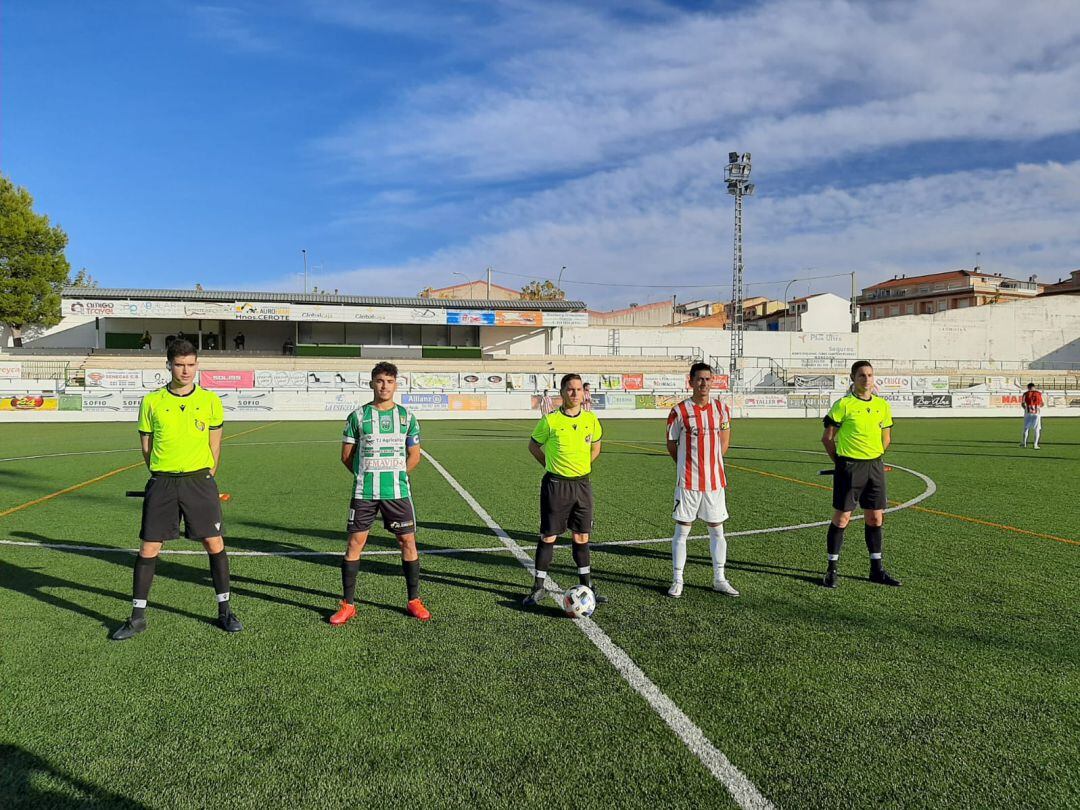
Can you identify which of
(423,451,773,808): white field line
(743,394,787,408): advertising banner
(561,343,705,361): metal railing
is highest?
(561,343,705,361): metal railing

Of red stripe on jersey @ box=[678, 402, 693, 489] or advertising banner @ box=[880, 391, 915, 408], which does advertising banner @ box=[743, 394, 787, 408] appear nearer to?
advertising banner @ box=[880, 391, 915, 408]

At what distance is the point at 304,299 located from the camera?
49844 millimetres

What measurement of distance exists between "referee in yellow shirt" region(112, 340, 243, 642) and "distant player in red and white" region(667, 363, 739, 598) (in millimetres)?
3440

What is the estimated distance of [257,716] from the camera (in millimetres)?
3570

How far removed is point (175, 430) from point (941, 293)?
95264mm

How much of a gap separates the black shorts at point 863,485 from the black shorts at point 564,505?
2.40 meters

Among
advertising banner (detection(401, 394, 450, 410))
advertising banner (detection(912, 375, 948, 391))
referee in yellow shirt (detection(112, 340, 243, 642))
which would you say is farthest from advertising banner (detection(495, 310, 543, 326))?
referee in yellow shirt (detection(112, 340, 243, 642))

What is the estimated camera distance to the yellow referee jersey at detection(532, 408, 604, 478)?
5.49 metres

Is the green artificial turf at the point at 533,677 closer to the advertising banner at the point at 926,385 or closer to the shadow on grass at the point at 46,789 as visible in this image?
the shadow on grass at the point at 46,789

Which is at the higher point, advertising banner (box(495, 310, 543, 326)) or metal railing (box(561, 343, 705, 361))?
advertising banner (box(495, 310, 543, 326))

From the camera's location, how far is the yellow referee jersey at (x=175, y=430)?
15.9 feet

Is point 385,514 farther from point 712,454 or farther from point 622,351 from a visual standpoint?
point 622,351

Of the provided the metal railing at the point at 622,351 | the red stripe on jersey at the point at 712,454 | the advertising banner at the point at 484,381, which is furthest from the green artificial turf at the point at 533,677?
the metal railing at the point at 622,351

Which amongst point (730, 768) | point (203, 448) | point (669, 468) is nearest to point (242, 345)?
point (669, 468)
